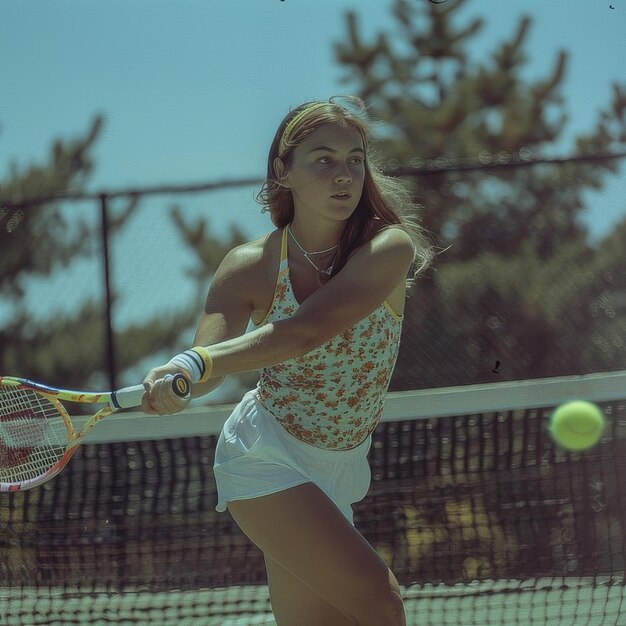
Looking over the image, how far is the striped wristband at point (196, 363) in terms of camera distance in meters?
2.48

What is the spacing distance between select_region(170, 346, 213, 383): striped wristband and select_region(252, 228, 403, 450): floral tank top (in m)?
0.24

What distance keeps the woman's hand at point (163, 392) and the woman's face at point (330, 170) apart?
541 mm

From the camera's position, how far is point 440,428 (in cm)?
466

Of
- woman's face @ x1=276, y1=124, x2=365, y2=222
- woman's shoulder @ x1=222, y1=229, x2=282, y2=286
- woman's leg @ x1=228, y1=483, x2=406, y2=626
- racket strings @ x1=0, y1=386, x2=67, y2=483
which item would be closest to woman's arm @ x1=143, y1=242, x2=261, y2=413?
woman's shoulder @ x1=222, y1=229, x2=282, y2=286

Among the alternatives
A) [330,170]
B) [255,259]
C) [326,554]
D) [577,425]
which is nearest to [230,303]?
[255,259]

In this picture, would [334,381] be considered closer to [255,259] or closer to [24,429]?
[255,259]

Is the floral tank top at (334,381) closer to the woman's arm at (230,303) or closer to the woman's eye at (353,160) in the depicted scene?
the woman's arm at (230,303)

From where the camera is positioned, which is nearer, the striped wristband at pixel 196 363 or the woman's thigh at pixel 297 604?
the striped wristband at pixel 196 363

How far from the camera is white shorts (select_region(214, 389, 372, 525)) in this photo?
265 cm

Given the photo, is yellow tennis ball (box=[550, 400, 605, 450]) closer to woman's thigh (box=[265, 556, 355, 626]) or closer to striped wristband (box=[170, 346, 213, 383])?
woman's thigh (box=[265, 556, 355, 626])

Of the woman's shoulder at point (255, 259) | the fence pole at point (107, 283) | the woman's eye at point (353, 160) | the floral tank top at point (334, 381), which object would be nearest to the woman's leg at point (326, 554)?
the floral tank top at point (334, 381)

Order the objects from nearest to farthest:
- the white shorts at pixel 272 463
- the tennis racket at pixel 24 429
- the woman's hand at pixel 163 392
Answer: the woman's hand at pixel 163 392, the white shorts at pixel 272 463, the tennis racket at pixel 24 429

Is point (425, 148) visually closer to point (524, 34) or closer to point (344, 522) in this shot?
point (524, 34)

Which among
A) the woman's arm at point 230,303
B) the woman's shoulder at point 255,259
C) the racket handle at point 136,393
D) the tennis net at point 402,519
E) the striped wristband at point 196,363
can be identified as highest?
the woman's shoulder at point 255,259
